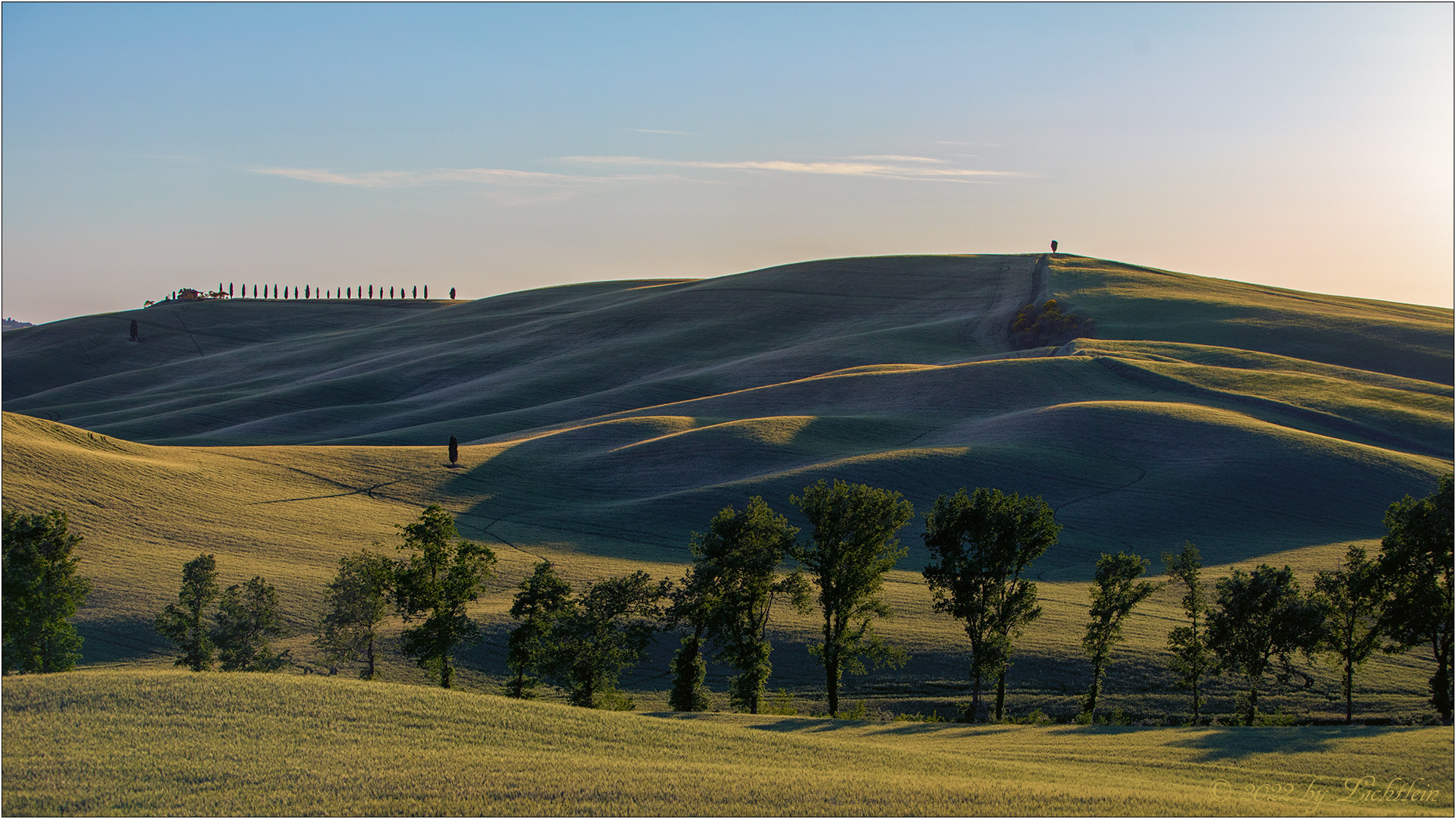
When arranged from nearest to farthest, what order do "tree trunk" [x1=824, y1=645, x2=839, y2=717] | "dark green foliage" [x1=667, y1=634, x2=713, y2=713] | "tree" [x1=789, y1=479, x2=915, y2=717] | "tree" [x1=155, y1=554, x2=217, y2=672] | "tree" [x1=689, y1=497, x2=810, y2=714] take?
"tree" [x1=155, y1=554, x2=217, y2=672] < "dark green foliage" [x1=667, y1=634, x2=713, y2=713] < "tree trunk" [x1=824, y1=645, x2=839, y2=717] < "tree" [x1=689, y1=497, x2=810, y2=714] < "tree" [x1=789, y1=479, x2=915, y2=717]

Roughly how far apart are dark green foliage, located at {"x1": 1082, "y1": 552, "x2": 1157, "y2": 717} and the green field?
96 cm

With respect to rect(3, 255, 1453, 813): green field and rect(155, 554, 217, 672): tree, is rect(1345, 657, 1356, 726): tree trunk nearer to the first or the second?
rect(3, 255, 1453, 813): green field

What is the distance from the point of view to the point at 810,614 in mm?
37062

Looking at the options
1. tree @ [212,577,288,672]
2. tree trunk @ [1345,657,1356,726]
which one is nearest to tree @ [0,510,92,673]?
tree @ [212,577,288,672]

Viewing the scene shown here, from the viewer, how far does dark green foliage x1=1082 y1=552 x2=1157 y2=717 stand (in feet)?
101

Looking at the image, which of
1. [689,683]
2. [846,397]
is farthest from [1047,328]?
[689,683]

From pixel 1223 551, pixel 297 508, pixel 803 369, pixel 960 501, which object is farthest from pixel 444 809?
pixel 803 369

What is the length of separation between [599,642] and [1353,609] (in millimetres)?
23185

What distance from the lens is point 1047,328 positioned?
91000 mm

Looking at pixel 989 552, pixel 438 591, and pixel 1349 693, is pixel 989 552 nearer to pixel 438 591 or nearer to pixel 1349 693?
pixel 1349 693

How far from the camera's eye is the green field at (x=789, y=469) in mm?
18234

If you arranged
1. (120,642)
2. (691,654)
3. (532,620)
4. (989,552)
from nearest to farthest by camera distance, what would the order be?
(691,654), (532,620), (120,642), (989,552)

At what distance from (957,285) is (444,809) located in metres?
112

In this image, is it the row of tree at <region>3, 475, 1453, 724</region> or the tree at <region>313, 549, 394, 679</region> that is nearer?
the row of tree at <region>3, 475, 1453, 724</region>
